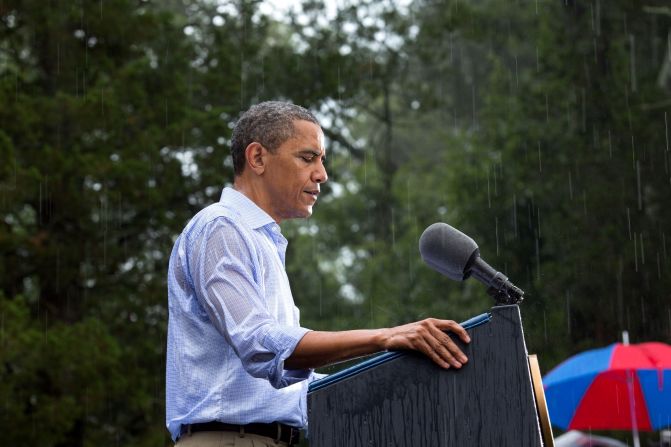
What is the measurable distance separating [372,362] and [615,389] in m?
7.65

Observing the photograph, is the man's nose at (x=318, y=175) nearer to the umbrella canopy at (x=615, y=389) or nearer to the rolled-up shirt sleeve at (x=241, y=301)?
the rolled-up shirt sleeve at (x=241, y=301)

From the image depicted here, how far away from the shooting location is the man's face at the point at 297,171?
8.73ft

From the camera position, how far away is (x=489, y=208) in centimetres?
2053

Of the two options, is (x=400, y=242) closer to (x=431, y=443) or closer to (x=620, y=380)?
(x=620, y=380)

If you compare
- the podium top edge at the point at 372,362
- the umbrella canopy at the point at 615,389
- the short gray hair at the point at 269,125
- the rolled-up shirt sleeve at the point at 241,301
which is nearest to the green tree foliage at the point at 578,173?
the umbrella canopy at the point at 615,389

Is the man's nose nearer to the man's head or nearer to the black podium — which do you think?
the man's head

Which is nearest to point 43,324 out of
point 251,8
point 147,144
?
point 147,144

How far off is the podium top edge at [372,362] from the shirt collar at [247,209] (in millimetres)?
584

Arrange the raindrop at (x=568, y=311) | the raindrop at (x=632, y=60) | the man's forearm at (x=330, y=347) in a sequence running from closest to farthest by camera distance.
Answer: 1. the man's forearm at (x=330, y=347)
2. the raindrop at (x=568, y=311)
3. the raindrop at (x=632, y=60)

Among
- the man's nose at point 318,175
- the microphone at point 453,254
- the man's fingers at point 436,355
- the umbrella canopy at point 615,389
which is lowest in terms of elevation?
the umbrella canopy at point 615,389

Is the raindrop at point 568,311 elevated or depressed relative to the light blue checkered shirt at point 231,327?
depressed

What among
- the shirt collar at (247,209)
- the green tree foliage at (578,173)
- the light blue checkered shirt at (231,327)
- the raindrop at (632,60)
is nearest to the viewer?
the light blue checkered shirt at (231,327)

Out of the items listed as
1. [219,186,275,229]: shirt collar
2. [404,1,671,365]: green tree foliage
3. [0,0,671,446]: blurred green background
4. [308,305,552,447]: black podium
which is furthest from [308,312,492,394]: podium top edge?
[404,1,671,365]: green tree foliage

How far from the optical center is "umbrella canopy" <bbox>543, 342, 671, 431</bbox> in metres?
8.89
